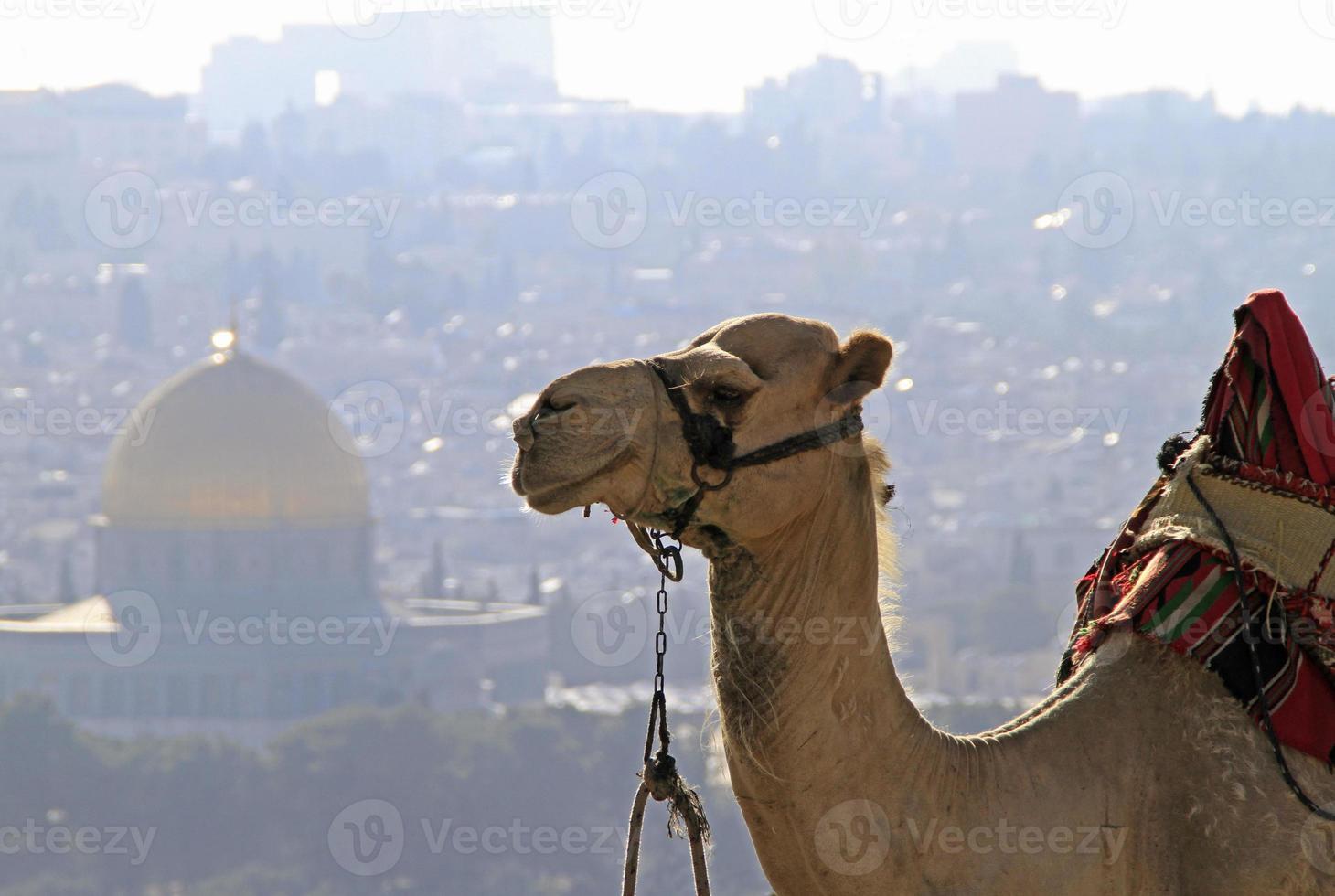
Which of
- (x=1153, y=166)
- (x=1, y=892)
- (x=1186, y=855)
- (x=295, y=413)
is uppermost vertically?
(x=1153, y=166)

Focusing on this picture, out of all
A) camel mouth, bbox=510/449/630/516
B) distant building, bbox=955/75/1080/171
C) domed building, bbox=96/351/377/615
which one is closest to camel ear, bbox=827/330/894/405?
camel mouth, bbox=510/449/630/516

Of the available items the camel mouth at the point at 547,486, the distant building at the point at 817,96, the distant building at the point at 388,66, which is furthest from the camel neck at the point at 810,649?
the distant building at the point at 388,66

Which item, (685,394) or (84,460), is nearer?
(685,394)

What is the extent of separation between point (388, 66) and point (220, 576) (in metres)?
93.3

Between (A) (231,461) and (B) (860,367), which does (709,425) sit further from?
(A) (231,461)

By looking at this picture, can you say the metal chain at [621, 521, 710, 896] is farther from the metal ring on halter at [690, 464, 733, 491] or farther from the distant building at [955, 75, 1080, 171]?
the distant building at [955, 75, 1080, 171]

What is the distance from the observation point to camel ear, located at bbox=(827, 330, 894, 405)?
8.59ft

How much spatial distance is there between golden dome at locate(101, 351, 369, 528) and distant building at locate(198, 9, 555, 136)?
85318 millimetres

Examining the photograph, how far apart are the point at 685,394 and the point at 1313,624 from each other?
0.78 m

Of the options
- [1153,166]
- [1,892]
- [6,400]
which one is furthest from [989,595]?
[1153,166]

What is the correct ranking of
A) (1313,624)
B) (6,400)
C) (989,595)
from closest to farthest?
(1313,624)
(989,595)
(6,400)

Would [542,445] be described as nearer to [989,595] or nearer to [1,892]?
[1,892]

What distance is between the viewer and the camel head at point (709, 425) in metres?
2.46

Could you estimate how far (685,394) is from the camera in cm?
256
